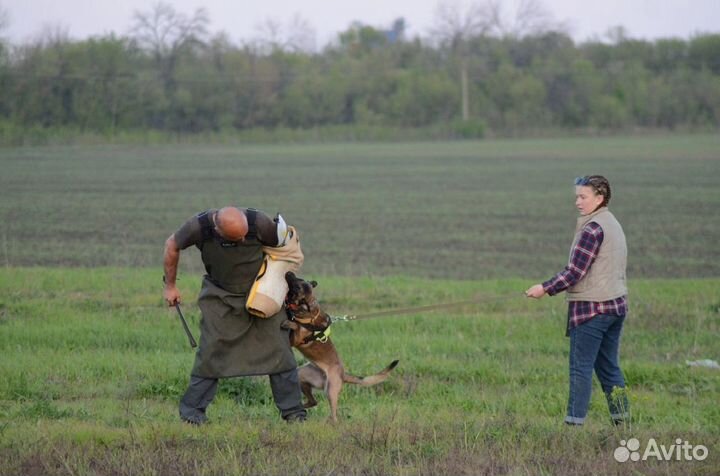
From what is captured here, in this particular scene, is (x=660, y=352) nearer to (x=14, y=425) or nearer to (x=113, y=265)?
(x=14, y=425)

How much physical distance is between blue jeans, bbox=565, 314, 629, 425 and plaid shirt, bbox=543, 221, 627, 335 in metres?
0.05

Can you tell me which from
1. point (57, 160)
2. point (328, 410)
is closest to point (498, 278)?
point (328, 410)

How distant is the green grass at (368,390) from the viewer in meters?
5.31

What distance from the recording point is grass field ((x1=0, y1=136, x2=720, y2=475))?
5.45 meters

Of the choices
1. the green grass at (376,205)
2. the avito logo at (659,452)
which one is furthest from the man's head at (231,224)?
the green grass at (376,205)

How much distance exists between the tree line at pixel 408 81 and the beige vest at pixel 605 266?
5025 centimetres

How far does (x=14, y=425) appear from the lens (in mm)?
6043

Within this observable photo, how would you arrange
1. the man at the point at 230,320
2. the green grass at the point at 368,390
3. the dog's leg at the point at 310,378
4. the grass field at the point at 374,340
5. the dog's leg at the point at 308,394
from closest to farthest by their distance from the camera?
1. the green grass at the point at 368,390
2. the grass field at the point at 374,340
3. the man at the point at 230,320
4. the dog's leg at the point at 310,378
5. the dog's leg at the point at 308,394

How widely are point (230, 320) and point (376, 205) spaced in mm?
22633

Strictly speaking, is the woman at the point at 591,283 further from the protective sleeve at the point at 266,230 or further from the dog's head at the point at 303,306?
the protective sleeve at the point at 266,230

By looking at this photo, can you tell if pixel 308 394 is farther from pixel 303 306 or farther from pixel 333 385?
pixel 303 306

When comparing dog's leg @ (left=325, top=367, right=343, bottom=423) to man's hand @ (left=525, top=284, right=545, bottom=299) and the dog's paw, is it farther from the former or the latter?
man's hand @ (left=525, top=284, right=545, bottom=299)

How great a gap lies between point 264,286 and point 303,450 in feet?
4.09

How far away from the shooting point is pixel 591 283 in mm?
6488
